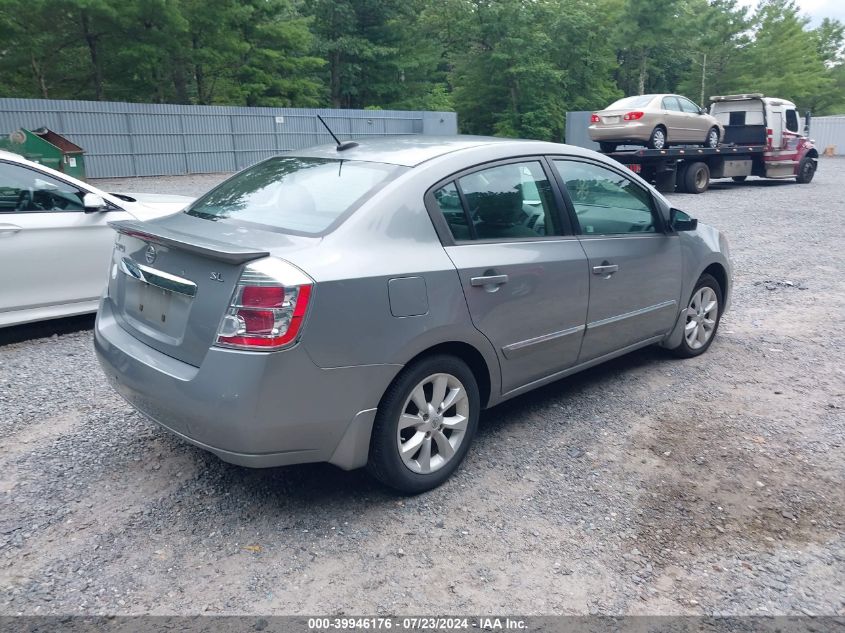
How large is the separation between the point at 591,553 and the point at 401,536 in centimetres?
81

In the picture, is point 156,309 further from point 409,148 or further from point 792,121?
point 792,121

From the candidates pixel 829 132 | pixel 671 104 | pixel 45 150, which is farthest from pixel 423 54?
pixel 45 150

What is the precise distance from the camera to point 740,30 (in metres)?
49.7

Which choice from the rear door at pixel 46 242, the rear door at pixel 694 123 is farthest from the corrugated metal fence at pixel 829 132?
the rear door at pixel 46 242

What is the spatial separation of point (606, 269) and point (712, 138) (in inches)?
710

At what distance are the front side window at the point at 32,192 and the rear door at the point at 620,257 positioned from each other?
405cm

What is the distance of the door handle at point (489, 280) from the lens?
11.7 feet

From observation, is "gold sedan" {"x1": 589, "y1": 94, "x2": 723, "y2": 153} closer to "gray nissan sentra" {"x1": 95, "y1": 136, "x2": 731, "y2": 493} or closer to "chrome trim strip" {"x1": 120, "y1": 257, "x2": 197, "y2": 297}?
"gray nissan sentra" {"x1": 95, "y1": 136, "x2": 731, "y2": 493}

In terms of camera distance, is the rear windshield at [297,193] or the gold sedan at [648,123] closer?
the rear windshield at [297,193]

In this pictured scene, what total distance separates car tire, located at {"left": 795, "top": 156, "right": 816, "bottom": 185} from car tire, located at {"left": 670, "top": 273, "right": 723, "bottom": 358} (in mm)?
18864

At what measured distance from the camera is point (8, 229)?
5.59 meters

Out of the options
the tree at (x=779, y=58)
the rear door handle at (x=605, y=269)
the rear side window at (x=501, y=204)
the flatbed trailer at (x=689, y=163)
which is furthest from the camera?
the tree at (x=779, y=58)

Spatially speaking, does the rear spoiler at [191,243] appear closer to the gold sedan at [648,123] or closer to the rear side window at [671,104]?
the gold sedan at [648,123]

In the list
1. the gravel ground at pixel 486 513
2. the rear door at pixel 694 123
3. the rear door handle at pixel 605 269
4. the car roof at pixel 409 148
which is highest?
the rear door at pixel 694 123
